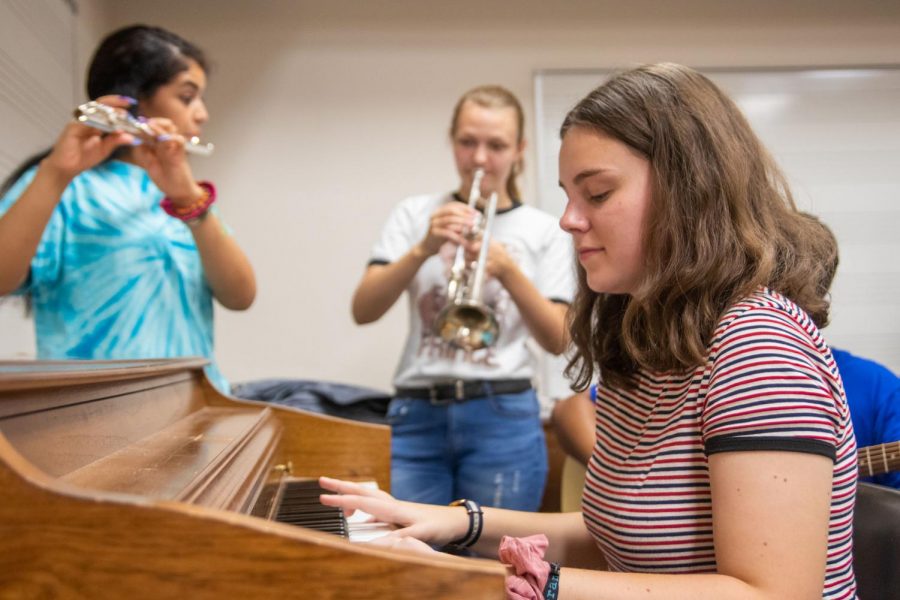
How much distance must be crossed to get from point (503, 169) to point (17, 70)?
131 centimetres

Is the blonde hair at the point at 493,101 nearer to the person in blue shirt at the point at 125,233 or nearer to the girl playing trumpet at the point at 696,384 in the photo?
the person in blue shirt at the point at 125,233

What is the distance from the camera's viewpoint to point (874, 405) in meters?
1.51

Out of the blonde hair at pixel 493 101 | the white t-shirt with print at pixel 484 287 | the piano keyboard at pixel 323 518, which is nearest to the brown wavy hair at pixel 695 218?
the piano keyboard at pixel 323 518

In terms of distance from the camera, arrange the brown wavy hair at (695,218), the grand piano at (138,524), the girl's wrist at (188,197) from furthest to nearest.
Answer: the girl's wrist at (188,197), the brown wavy hair at (695,218), the grand piano at (138,524)

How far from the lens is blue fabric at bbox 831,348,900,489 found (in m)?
1.47

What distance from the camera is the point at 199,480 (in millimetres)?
682

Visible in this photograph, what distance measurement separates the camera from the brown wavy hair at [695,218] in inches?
34.5

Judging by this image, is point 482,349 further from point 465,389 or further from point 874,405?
point 874,405

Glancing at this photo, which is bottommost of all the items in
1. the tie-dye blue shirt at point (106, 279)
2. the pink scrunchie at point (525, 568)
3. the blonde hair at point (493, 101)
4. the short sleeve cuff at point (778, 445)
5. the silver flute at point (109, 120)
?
the pink scrunchie at point (525, 568)

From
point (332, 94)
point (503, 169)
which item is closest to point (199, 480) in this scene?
point (503, 169)

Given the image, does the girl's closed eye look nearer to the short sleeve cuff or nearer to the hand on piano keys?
the short sleeve cuff

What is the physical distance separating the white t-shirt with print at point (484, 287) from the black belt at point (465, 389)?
13mm

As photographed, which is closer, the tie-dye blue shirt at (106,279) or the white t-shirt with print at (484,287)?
the tie-dye blue shirt at (106,279)

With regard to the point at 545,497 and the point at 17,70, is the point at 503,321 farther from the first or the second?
the point at 17,70
